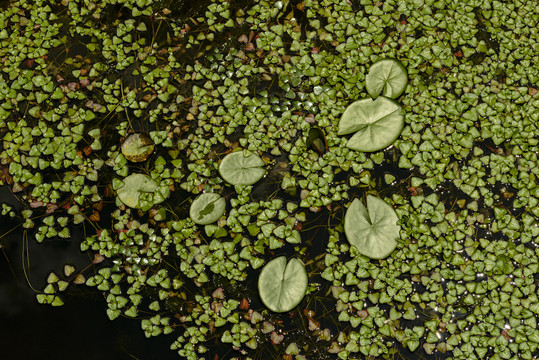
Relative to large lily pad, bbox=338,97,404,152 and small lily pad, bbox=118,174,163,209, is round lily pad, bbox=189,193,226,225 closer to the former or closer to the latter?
small lily pad, bbox=118,174,163,209

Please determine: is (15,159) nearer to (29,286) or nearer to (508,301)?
(29,286)

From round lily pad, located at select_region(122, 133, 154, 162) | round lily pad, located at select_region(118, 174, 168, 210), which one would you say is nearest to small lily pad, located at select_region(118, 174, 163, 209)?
round lily pad, located at select_region(118, 174, 168, 210)

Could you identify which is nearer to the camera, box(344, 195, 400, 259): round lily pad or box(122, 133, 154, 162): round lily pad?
box(344, 195, 400, 259): round lily pad

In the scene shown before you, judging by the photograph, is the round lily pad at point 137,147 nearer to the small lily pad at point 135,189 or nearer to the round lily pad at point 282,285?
the small lily pad at point 135,189

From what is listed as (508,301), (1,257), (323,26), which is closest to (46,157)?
(1,257)

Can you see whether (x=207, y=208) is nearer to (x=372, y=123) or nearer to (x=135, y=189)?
(x=135, y=189)

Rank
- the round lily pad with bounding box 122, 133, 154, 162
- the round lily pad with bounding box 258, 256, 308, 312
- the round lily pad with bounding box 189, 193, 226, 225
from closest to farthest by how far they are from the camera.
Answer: the round lily pad with bounding box 258, 256, 308, 312 → the round lily pad with bounding box 189, 193, 226, 225 → the round lily pad with bounding box 122, 133, 154, 162
